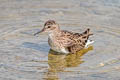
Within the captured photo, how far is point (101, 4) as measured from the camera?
57.1ft

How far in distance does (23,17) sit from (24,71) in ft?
16.4

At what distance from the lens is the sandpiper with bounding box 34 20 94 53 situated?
1353 centimetres

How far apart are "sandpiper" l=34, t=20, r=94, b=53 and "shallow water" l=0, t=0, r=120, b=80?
0.75 feet

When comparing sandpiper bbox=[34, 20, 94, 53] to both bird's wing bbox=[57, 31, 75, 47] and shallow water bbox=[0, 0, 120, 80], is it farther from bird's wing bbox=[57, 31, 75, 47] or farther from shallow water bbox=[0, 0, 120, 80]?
shallow water bbox=[0, 0, 120, 80]

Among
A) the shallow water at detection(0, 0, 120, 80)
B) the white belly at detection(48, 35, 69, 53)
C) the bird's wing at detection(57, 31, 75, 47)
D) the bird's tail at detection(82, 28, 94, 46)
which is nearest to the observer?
the shallow water at detection(0, 0, 120, 80)

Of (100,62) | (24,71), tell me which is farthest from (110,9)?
(24,71)

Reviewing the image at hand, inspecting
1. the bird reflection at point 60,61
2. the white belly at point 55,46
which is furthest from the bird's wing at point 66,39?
the bird reflection at point 60,61

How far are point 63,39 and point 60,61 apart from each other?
128 cm

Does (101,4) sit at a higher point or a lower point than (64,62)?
higher

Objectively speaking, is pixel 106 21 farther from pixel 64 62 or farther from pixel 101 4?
pixel 64 62

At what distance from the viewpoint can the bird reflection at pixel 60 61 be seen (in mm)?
11656

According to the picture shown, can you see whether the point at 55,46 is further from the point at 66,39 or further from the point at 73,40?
the point at 73,40

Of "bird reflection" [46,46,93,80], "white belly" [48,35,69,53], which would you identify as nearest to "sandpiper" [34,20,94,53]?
"white belly" [48,35,69,53]

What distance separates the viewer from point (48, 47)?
14.0 m
